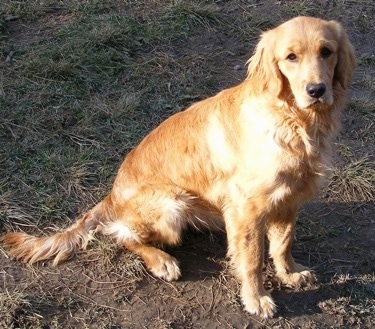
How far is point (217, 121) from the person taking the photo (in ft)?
12.6

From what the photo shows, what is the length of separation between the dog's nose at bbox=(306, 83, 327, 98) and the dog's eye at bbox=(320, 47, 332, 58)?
9.1 inches

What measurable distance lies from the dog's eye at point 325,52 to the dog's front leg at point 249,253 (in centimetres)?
98

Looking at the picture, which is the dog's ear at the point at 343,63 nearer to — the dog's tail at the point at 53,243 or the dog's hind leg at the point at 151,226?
the dog's hind leg at the point at 151,226

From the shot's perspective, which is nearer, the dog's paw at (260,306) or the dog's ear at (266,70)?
the dog's ear at (266,70)

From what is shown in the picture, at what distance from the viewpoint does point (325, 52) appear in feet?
11.3

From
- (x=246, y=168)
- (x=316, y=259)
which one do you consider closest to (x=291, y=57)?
(x=246, y=168)

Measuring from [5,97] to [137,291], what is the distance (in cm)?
259

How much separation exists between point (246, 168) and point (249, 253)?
1.79 feet

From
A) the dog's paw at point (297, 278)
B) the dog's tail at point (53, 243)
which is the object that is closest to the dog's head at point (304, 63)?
the dog's paw at point (297, 278)

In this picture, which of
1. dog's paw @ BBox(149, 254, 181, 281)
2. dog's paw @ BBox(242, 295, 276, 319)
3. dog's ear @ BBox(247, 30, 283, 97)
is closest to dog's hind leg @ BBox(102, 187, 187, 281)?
dog's paw @ BBox(149, 254, 181, 281)

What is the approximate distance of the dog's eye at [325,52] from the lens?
3.42m

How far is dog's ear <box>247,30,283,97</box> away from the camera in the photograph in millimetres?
3469

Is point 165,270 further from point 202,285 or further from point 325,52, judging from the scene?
point 325,52

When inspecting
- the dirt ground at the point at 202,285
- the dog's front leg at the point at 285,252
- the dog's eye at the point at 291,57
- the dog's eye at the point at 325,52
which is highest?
the dog's eye at the point at 325,52
